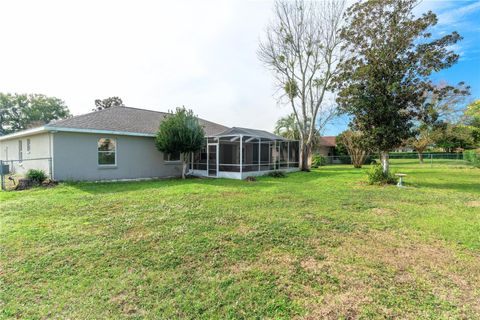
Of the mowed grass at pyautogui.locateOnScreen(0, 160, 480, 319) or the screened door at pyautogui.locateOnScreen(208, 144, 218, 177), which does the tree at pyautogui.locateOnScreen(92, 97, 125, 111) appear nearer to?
the screened door at pyautogui.locateOnScreen(208, 144, 218, 177)

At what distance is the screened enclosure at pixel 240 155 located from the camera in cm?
1462

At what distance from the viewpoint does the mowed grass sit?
8.45 ft

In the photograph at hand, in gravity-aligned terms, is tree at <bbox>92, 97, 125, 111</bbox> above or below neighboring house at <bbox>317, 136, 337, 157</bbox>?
above

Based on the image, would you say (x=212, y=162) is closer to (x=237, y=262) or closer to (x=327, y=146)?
(x=237, y=262)

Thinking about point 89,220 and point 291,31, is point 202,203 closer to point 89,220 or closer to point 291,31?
point 89,220

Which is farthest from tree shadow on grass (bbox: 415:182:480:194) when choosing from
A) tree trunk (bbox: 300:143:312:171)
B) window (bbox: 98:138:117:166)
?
window (bbox: 98:138:117:166)

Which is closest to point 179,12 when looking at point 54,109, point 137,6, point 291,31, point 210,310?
point 137,6

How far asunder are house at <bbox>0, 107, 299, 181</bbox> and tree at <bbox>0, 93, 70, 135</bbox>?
2861 centimetres

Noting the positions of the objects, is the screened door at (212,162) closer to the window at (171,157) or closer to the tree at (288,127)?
the window at (171,157)

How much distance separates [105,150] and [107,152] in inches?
5.4

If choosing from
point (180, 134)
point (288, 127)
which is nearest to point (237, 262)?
point (180, 134)

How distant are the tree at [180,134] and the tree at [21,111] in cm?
3848

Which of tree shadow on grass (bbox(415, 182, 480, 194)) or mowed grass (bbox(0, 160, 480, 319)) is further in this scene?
tree shadow on grass (bbox(415, 182, 480, 194))

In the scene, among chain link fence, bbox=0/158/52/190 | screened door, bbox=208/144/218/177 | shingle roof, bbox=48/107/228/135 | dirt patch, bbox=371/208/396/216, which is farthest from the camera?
screened door, bbox=208/144/218/177
